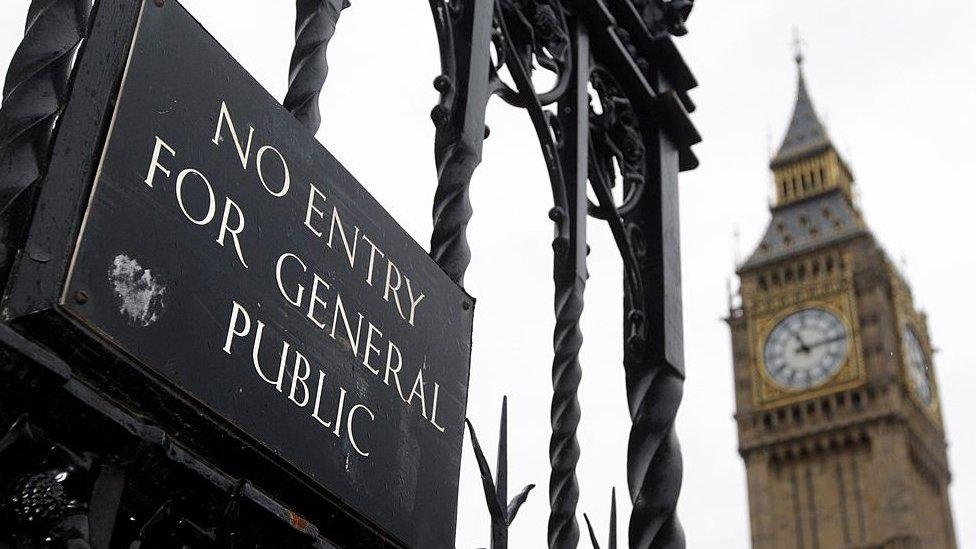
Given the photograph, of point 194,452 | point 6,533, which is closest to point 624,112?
point 194,452

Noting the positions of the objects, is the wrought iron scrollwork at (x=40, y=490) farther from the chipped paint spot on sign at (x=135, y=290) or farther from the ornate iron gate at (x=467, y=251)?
the chipped paint spot on sign at (x=135, y=290)

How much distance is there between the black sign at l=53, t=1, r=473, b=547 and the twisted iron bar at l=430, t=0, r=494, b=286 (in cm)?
23

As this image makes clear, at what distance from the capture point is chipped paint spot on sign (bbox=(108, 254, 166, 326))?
2240mm

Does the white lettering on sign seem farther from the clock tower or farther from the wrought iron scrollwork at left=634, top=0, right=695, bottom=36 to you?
the clock tower

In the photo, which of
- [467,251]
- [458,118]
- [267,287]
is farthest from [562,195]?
[267,287]

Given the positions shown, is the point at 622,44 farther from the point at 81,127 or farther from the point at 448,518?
the point at 81,127

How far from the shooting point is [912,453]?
5034 centimetres

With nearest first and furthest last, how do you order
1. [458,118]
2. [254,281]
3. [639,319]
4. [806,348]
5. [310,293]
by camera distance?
[254,281] → [310,293] → [458,118] → [639,319] → [806,348]

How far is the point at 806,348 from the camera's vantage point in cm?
5000

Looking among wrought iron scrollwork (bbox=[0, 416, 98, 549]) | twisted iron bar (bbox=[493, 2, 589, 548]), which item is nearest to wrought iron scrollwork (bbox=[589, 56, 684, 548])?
twisted iron bar (bbox=[493, 2, 589, 548])

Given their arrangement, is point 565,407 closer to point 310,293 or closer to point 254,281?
A: point 310,293

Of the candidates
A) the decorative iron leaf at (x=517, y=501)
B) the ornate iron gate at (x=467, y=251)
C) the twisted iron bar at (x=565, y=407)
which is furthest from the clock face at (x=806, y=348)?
the decorative iron leaf at (x=517, y=501)

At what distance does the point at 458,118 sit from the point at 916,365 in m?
50.9

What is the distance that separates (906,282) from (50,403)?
53.9 m
